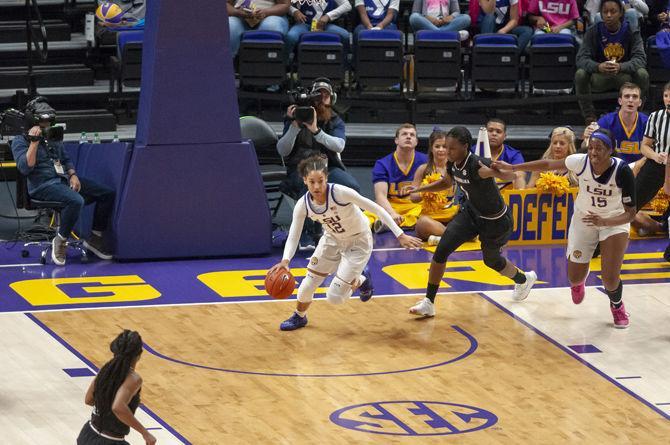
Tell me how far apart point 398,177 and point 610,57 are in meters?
3.46

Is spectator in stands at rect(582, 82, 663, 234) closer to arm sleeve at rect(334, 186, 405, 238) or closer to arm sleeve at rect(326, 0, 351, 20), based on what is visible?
arm sleeve at rect(326, 0, 351, 20)

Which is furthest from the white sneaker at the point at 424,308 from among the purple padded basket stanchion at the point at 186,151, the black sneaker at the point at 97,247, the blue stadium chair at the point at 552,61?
Result: the blue stadium chair at the point at 552,61

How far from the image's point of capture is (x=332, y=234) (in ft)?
33.8

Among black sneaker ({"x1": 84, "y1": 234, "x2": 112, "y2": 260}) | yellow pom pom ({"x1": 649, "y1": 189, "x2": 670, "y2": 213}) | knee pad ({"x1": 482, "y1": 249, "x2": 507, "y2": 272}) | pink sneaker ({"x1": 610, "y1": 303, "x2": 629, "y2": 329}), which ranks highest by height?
knee pad ({"x1": 482, "y1": 249, "x2": 507, "y2": 272})

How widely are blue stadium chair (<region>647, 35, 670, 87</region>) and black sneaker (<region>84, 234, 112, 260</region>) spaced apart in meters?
7.13

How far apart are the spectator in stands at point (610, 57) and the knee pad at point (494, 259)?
15.6 feet

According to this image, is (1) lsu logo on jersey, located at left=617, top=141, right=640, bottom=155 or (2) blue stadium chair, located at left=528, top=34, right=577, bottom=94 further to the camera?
(2) blue stadium chair, located at left=528, top=34, right=577, bottom=94

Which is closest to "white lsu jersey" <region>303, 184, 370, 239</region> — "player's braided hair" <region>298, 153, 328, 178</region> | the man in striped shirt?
"player's braided hair" <region>298, 153, 328, 178</region>

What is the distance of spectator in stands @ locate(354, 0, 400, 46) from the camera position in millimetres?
16203

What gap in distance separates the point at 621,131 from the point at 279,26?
4420mm

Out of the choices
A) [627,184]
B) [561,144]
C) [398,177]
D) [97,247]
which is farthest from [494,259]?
[97,247]

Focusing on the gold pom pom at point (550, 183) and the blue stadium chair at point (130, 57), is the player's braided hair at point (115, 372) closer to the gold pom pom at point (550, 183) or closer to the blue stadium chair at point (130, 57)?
the gold pom pom at point (550, 183)

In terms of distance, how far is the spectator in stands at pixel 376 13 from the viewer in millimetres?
16203

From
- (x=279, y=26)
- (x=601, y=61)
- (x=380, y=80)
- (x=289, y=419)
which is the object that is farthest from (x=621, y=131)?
(x=289, y=419)
